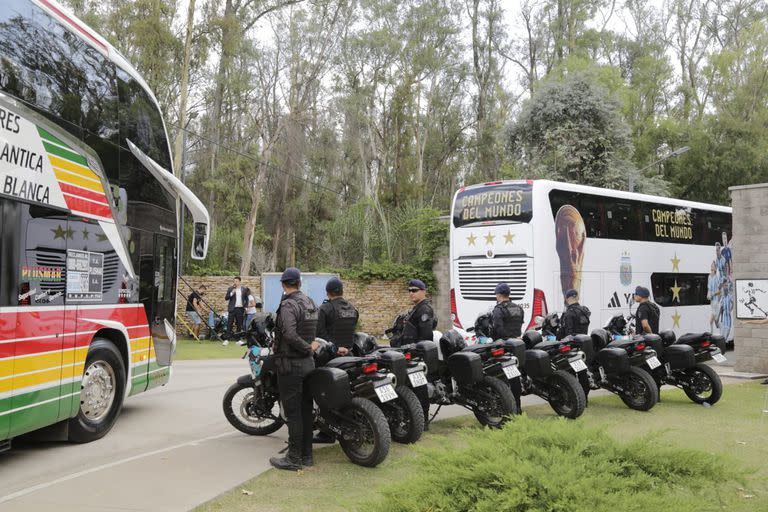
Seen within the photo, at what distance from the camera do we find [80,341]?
701cm

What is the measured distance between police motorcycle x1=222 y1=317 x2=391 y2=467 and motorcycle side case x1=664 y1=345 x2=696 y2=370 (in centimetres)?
532

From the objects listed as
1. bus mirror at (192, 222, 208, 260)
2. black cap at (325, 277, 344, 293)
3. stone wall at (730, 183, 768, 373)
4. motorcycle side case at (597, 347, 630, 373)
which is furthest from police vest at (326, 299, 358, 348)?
stone wall at (730, 183, 768, 373)

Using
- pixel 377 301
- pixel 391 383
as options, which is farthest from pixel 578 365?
pixel 377 301

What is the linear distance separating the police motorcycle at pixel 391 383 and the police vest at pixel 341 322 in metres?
0.20

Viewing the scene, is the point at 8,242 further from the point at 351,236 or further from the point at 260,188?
the point at 260,188

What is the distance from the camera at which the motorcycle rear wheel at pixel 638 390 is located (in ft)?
31.7

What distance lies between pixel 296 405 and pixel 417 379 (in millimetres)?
1386

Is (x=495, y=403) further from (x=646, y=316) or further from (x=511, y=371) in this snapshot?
(x=646, y=316)

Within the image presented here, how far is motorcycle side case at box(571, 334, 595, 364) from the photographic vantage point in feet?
30.7

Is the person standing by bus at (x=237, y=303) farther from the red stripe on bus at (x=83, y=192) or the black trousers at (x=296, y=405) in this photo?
the black trousers at (x=296, y=405)

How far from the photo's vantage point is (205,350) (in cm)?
1859

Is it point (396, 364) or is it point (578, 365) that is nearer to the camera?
point (396, 364)

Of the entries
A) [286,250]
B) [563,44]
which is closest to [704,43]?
[563,44]

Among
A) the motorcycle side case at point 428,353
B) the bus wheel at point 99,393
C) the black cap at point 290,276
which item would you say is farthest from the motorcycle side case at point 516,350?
the bus wheel at point 99,393
